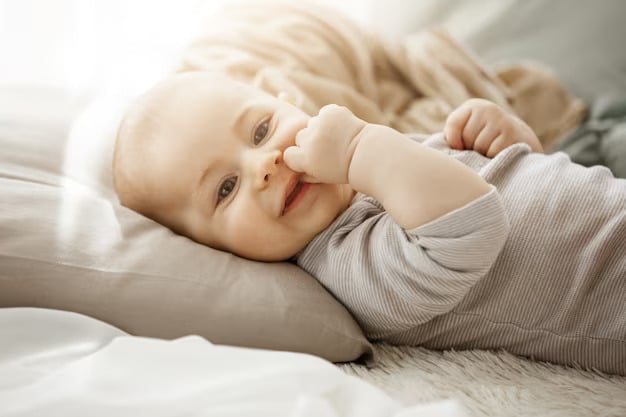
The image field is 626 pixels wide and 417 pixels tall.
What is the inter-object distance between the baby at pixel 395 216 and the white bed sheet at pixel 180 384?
24 centimetres

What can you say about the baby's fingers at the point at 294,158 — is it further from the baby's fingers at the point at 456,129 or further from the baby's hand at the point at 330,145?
the baby's fingers at the point at 456,129

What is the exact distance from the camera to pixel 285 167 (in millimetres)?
1003

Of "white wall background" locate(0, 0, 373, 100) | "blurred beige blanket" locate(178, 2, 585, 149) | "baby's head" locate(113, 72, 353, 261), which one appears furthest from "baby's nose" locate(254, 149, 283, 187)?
"white wall background" locate(0, 0, 373, 100)

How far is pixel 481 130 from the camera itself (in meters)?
1.20

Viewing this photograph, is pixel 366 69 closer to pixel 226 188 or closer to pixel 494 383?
pixel 226 188

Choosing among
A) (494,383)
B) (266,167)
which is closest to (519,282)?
(494,383)

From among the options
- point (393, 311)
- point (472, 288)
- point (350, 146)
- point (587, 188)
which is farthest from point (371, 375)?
point (587, 188)

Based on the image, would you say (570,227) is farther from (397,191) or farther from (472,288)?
(397,191)

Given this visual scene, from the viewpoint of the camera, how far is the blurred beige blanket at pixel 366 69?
59.3 inches

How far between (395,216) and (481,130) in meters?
0.38

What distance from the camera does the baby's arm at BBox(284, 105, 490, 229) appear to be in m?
0.86

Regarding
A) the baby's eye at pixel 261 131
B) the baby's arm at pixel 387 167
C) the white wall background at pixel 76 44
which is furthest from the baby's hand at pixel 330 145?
the white wall background at pixel 76 44

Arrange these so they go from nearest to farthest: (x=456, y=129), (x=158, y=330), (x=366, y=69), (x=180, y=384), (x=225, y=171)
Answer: (x=180, y=384), (x=158, y=330), (x=225, y=171), (x=456, y=129), (x=366, y=69)

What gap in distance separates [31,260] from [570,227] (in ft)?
2.41
